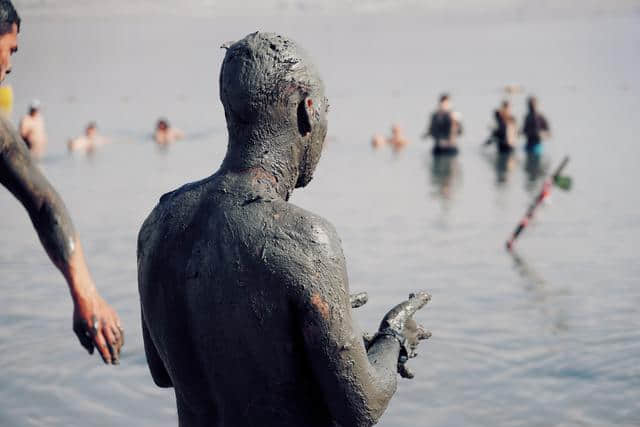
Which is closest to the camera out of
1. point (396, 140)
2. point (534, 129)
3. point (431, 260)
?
point (431, 260)

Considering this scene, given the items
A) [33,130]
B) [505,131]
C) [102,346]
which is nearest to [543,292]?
[102,346]

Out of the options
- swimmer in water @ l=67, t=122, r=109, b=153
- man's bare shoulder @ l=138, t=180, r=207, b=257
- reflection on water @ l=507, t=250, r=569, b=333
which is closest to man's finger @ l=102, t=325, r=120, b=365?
man's bare shoulder @ l=138, t=180, r=207, b=257

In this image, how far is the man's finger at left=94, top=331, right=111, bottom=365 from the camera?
431 cm

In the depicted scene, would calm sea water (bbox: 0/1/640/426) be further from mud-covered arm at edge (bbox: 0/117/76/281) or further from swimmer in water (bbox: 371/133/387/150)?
mud-covered arm at edge (bbox: 0/117/76/281)

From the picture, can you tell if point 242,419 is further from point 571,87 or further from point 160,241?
point 571,87

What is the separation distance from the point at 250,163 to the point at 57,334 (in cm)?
602

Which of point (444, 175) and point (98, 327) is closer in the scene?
point (98, 327)

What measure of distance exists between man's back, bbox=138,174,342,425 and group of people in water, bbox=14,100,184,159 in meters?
14.9

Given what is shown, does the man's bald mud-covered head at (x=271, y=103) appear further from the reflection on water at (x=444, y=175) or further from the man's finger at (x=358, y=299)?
the reflection on water at (x=444, y=175)

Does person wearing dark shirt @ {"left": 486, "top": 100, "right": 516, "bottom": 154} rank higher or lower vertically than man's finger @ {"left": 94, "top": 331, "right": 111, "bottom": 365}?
lower

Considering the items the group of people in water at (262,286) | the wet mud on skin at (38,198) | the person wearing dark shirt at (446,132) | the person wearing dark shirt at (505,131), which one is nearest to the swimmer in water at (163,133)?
the person wearing dark shirt at (446,132)

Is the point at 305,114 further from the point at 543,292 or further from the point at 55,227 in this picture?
the point at 543,292

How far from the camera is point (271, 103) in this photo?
3088mm

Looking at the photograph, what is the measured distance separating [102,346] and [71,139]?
60.5ft
